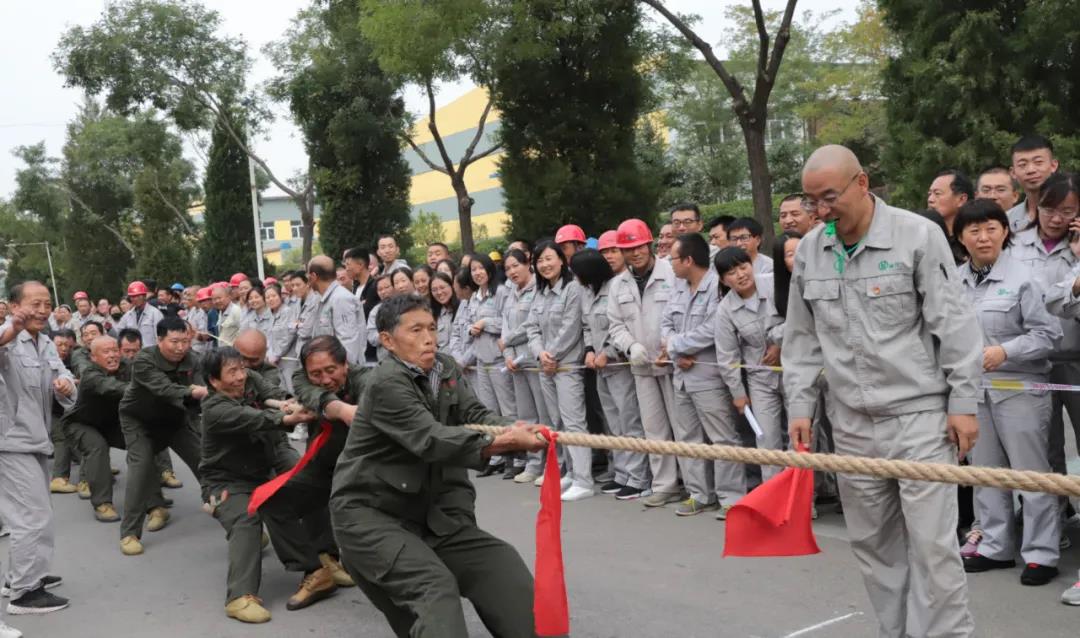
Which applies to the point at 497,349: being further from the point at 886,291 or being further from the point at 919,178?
the point at 919,178

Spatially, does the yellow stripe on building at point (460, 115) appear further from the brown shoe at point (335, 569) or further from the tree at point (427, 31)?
the brown shoe at point (335, 569)

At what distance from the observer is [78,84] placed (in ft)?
70.4

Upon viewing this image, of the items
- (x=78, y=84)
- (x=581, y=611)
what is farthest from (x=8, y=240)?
(x=581, y=611)

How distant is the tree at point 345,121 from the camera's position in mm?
21406

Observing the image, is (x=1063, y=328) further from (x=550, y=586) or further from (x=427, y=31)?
(x=427, y=31)

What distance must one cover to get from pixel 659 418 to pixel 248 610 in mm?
3261

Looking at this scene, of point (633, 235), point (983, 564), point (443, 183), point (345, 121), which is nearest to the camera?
point (983, 564)

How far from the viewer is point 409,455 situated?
4.15 meters

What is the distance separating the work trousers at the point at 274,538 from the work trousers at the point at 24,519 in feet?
3.48

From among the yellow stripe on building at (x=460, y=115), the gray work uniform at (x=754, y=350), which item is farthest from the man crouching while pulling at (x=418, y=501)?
the yellow stripe on building at (x=460, y=115)

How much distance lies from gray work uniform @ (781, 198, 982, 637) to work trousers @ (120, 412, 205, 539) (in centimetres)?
453

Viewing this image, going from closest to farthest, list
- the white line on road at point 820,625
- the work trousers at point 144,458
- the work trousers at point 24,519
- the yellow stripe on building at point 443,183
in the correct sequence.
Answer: the white line on road at point 820,625
the work trousers at point 24,519
the work trousers at point 144,458
the yellow stripe on building at point 443,183

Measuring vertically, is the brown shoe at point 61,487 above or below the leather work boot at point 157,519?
below

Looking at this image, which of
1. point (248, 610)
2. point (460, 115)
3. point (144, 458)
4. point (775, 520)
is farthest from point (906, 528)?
point (460, 115)
